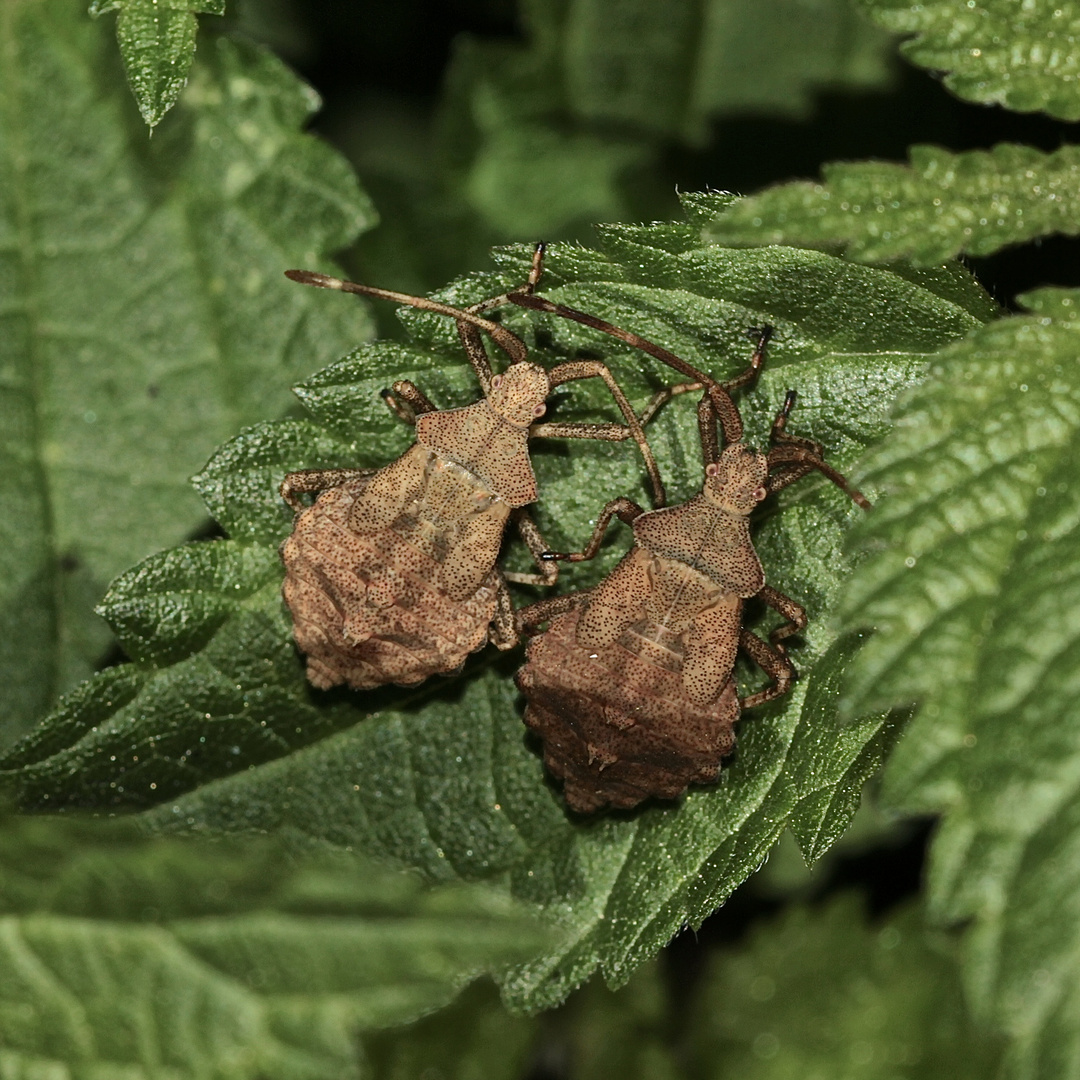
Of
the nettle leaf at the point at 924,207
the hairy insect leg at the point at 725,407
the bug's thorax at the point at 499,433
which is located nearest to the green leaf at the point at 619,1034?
the bug's thorax at the point at 499,433

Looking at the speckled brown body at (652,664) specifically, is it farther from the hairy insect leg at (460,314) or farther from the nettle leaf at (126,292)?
the nettle leaf at (126,292)

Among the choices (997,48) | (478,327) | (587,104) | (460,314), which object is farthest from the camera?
(587,104)

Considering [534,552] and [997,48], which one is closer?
[997,48]

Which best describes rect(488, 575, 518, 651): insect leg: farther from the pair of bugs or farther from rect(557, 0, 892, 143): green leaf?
rect(557, 0, 892, 143): green leaf

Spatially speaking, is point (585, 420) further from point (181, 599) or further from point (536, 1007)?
point (536, 1007)

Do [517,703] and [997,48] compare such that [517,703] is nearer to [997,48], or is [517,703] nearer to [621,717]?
[621,717]

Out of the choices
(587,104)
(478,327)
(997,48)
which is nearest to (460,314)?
(478,327)
